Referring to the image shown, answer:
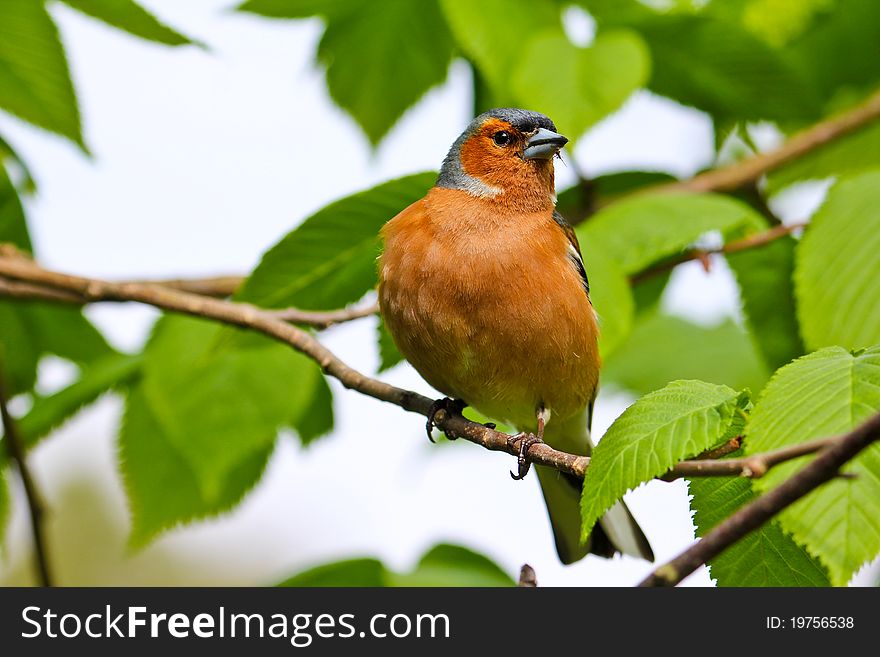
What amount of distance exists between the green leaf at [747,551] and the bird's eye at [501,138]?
9.50ft

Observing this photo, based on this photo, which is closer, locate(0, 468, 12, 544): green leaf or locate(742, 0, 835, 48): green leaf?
locate(0, 468, 12, 544): green leaf

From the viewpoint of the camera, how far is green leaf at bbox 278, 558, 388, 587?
419 centimetres

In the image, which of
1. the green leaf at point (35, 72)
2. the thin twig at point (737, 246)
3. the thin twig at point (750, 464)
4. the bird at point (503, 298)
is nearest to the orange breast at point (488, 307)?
the bird at point (503, 298)

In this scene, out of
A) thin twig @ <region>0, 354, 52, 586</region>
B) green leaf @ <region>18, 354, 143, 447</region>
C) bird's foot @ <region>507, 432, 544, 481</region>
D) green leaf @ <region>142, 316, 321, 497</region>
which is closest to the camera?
bird's foot @ <region>507, 432, 544, 481</region>

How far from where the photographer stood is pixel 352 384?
353 cm

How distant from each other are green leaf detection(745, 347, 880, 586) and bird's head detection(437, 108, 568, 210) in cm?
266

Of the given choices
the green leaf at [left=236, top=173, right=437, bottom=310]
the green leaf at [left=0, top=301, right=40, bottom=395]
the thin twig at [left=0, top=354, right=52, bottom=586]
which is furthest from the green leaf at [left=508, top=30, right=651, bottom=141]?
the green leaf at [left=0, top=301, right=40, bottom=395]

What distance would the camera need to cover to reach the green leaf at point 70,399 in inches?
172

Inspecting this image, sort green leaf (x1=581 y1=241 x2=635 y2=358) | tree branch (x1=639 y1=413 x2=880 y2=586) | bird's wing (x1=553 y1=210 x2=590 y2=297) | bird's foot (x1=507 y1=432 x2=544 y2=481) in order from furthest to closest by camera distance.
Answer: bird's wing (x1=553 y1=210 x2=590 y2=297) → green leaf (x1=581 y1=241 x2=635 y2=358) → bird's foot (x1=507 y1=432 x2=544 y2=481) → tree branch (x1=639 y1=413 x2=880 y2=586)

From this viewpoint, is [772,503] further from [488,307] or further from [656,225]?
[488,307]

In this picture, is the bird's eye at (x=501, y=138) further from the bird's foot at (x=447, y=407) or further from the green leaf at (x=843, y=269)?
the green leaf at (x=843, y=269)

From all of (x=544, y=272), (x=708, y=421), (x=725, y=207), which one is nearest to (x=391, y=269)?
(x=544, y=272)

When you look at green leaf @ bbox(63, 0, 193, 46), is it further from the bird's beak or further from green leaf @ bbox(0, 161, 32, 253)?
the bird's beak

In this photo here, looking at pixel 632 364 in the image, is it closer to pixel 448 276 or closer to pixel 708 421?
pixel 448 276
